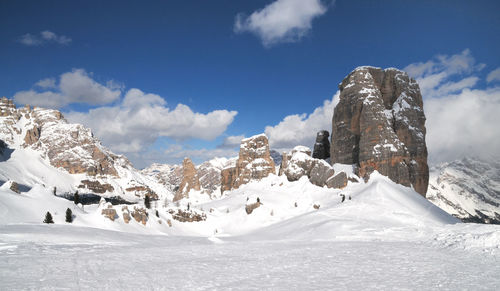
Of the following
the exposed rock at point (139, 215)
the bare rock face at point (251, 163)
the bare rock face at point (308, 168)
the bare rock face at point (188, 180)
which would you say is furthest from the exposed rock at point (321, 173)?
the bare rock face at point (188, 180)

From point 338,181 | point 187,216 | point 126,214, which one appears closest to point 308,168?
point 338,181

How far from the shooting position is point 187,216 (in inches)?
2525

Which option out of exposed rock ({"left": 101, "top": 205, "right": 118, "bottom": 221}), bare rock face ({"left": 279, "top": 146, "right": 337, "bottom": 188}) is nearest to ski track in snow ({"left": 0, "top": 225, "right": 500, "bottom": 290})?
exposed rock ({"left": 101, "top": 205, "right": 118, "bottom": 221})

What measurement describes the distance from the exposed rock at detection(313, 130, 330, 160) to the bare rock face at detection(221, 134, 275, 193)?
18296 millimetres

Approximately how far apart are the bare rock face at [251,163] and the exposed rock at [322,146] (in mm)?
18296

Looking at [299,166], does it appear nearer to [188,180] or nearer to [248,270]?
[188,180]

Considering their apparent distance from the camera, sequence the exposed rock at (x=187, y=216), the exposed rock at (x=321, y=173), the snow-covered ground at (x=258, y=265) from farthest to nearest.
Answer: the exposed rock at (x=321, y=173), the exposed rock at (x=187, y=216), the snow-covered ground at (x=258, y=265)

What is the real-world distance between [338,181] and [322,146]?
3424 centimetres

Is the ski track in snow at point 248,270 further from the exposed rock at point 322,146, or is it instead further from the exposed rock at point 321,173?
the exposed rock at point 322,146

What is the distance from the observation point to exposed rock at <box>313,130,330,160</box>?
109875 mm

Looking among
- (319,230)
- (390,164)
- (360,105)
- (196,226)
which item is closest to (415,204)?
(390,164)

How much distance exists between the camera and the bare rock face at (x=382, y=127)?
75312 millimetres

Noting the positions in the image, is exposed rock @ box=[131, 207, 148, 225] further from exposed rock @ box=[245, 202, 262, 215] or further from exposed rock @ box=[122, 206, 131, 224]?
exposed rock @ box=[245, 202, 262, 215]

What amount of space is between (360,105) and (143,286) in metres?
81.9
